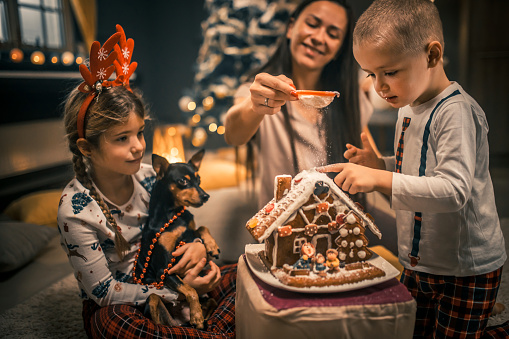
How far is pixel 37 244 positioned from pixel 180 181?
101 cm

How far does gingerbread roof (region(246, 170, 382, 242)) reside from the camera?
2.80ft

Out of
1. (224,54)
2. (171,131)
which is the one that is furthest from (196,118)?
(171,131)

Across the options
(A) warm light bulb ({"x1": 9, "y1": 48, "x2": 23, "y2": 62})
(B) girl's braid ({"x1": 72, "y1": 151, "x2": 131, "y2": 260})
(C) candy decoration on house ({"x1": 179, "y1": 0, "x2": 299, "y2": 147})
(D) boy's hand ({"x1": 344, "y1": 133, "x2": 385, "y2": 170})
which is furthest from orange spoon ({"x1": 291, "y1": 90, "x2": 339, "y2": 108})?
Result: (C) candy decoration on house ({"x1": 179, "y1": 0, "x2": 299, "y2": 147})

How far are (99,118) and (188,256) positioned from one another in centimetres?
44

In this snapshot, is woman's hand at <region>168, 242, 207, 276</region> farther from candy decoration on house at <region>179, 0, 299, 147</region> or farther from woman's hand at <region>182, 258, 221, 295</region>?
candy decoration on house at <region>179, 0, 299, 147</region>

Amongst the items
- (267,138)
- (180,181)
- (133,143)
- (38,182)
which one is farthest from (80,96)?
(38,182)

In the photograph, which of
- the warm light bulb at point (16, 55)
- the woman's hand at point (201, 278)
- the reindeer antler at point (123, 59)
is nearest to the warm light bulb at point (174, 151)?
the reindeer antler at point (123, 59)

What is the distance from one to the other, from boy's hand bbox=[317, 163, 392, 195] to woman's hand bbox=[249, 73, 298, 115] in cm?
23

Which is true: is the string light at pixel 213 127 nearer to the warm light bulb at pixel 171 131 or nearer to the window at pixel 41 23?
the window at pixel 41 23

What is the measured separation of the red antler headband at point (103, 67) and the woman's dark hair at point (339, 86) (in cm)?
47

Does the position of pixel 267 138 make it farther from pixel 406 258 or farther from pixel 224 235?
pixel 406 258

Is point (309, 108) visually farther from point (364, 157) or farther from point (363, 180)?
point (363, 180)

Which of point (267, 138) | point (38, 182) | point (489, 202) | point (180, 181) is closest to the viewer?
point (489, 202)

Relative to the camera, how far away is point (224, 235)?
4.96ft
